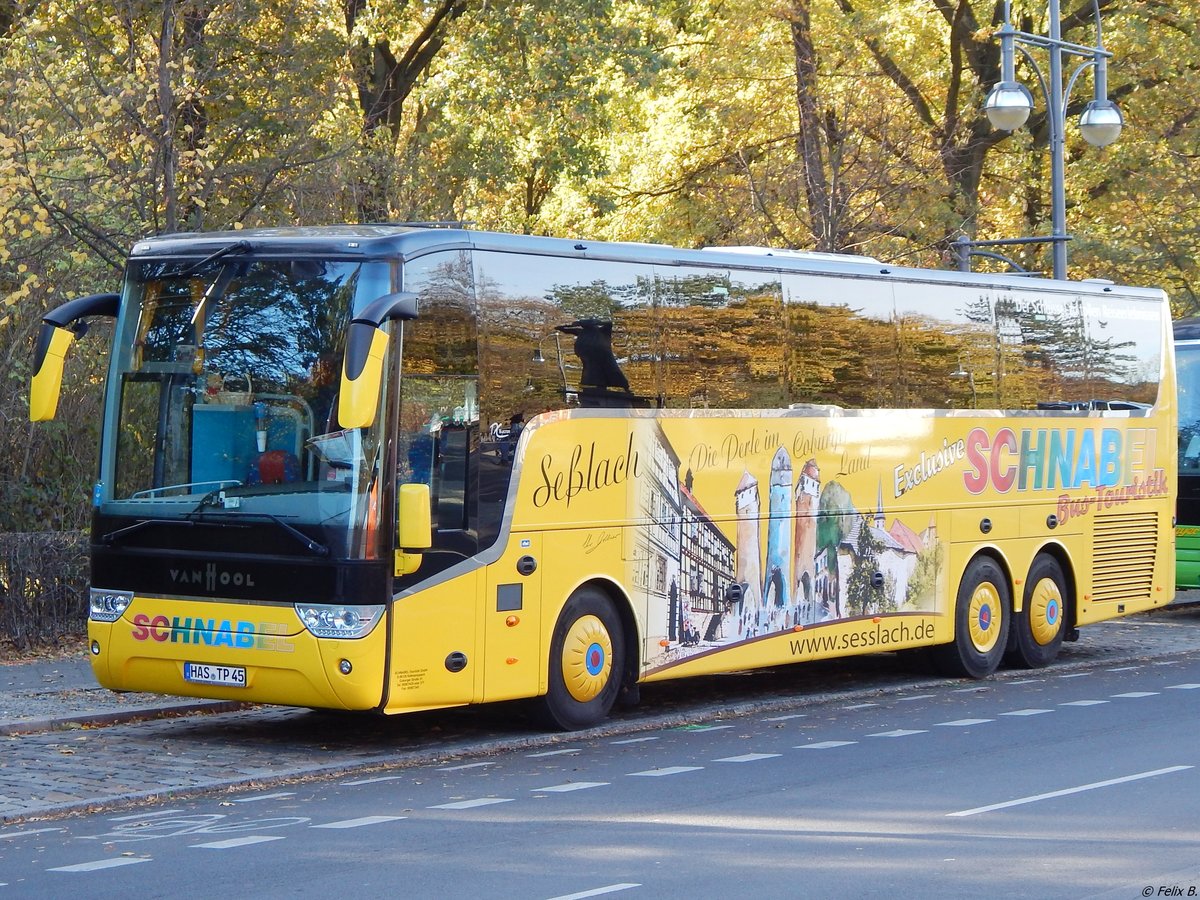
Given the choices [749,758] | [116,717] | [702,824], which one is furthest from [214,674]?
[702,824]

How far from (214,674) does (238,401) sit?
1.78 m

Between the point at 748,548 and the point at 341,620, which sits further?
the point at 748,548

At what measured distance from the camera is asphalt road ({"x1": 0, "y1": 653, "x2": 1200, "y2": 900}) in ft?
26.3

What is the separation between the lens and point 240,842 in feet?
29.4

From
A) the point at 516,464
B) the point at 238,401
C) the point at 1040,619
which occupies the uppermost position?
the point at 238,401

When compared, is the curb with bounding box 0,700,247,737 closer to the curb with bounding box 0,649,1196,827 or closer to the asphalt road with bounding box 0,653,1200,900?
the curb with bounding box 0,649,1196,827

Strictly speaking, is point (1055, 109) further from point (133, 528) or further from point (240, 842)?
point (240, 842)

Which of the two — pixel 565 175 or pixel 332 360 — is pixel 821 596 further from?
pixel 565 175

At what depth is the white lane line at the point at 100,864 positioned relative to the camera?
27.4ft

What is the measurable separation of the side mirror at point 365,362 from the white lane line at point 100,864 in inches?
117

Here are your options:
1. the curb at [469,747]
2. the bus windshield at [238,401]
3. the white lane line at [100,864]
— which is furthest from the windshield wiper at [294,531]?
the white lane line at [100,864]

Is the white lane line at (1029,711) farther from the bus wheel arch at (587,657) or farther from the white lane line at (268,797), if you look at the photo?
the white lane line at (268,797)

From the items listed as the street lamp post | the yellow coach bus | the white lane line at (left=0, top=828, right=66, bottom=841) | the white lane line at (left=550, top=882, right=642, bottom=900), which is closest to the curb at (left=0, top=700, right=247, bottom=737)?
the yellow coach bus

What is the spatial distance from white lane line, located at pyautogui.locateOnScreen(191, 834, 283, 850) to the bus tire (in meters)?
10.2
